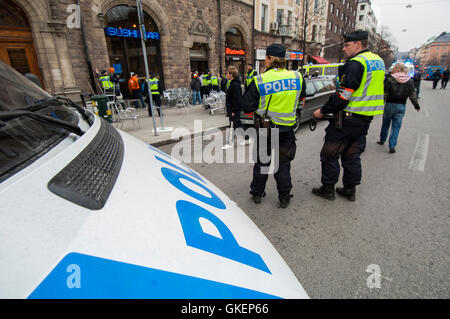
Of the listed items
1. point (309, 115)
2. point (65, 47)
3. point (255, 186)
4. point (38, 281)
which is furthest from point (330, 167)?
point (65, 47)

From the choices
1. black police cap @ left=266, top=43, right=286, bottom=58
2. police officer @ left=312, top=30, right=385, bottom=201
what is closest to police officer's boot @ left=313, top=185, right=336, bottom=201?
police officer @ left=312, top=30, right=385, bottom=201

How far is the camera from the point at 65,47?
360 inches

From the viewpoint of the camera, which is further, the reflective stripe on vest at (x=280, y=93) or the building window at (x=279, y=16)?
the building window at (x=279, y=16)

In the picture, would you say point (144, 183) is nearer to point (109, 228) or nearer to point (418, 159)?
point (109, 228)

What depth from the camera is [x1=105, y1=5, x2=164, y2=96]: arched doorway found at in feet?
36.3

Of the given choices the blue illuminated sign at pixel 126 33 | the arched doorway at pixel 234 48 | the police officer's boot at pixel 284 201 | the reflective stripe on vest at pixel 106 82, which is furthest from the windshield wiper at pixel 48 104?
the arched doorway at pixel 234 48

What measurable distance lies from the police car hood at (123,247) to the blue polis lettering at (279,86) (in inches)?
75.3

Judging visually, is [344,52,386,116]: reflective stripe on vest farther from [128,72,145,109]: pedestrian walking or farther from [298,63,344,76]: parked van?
[298,63,344,76]: parked van

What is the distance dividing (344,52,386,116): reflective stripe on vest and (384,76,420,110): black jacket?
263cm

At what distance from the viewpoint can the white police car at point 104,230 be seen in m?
0.58

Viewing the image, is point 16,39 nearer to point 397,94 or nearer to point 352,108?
point 352,108

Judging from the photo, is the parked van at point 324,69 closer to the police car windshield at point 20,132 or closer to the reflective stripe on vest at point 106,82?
the reflective stripe on vest at point 106,82

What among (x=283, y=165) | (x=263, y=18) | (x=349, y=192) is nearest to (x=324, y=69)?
(x=263, y=18)

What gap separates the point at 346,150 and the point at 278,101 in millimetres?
1286
